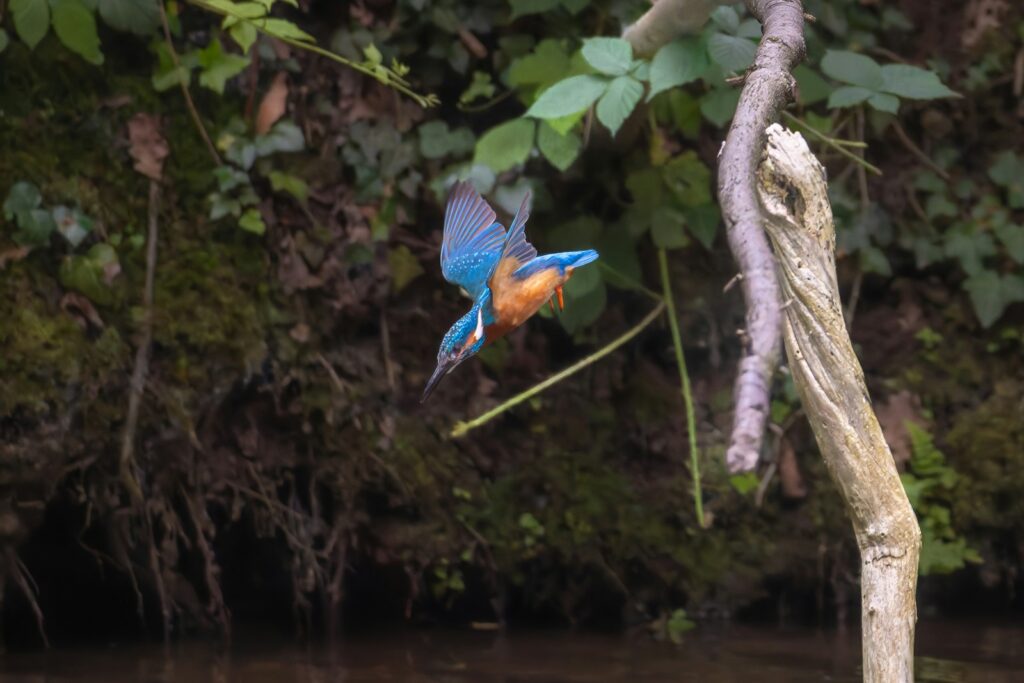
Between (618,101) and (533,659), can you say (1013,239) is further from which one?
(533,659)

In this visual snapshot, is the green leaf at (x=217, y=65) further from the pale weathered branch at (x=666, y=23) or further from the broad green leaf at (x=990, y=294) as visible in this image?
the broad green leaf at (x=990, y=294)

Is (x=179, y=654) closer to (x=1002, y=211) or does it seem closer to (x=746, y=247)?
(x=746, y=247)

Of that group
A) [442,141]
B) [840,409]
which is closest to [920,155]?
[442,141]

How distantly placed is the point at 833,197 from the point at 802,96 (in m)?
0.65

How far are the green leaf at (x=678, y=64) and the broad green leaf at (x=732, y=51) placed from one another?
3cm

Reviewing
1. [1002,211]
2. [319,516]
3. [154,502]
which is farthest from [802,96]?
[154,502]

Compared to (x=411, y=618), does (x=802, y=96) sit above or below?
above

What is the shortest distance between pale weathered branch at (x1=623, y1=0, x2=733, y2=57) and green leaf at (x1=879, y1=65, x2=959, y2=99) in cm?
47

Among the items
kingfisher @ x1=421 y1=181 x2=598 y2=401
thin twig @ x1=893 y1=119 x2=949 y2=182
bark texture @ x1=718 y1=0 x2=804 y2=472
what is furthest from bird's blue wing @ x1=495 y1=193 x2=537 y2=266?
thin twig @ x1=893 y1=119 x2=949 y2=182

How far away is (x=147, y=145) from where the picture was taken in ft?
11.5

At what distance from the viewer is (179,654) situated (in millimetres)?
3270

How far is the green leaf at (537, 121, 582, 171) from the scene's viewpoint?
299cm

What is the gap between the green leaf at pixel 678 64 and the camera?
280 centimetres

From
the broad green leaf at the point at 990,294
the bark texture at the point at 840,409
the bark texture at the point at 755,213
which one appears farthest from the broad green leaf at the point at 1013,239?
the bark texture at the point at 840,409
